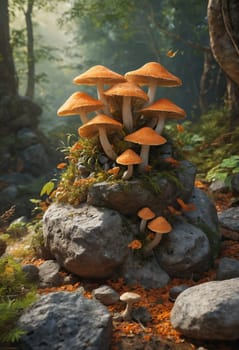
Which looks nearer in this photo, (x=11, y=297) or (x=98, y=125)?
(x=11, y=297)

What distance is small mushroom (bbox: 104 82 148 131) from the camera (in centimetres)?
540

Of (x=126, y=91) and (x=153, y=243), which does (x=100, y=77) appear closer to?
(x=126, y=91)

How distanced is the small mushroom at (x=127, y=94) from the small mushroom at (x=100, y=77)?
173mm

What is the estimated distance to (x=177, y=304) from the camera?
14.2 feet

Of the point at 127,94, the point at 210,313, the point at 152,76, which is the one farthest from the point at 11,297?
the point at 152,76

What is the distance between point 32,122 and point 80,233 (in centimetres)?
1157

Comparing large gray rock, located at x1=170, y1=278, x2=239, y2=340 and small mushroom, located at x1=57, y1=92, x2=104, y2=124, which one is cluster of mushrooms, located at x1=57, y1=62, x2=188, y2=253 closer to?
small mushroom, located at x1=57, y1=92, x2=104, y2=124

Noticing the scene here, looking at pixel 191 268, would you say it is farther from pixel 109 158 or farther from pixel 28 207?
pixel 28 207

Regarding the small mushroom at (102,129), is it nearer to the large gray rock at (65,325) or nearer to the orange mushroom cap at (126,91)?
the orange mushroom cap at (126,91)

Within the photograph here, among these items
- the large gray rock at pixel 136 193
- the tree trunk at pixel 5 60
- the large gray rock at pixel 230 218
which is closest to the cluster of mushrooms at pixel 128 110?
the large gray rock at pixel 136 193

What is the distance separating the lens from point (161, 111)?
591 cm

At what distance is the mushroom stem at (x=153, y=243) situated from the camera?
5.57 metres

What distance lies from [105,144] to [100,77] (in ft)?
3.83

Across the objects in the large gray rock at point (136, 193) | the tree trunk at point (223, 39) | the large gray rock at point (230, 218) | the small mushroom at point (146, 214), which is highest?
the tree trunk at point (223, 39)
